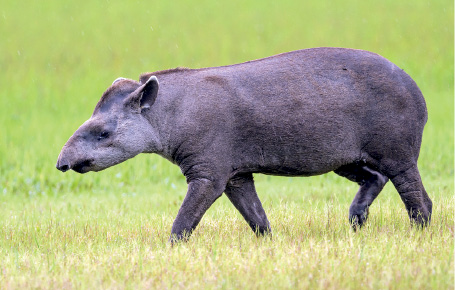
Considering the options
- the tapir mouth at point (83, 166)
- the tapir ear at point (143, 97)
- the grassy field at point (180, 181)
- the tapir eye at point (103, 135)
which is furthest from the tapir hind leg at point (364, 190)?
the tapir mouth at point (83, 166)

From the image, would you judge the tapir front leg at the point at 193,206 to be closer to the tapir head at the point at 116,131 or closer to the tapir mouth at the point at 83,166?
the tapir head at the point at 116,131

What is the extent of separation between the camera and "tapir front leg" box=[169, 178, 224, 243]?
22.9 feet

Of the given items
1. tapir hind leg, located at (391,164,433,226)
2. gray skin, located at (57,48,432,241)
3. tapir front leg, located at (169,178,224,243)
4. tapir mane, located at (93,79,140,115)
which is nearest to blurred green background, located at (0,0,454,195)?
tapir hind leg, located at (391,164,433,226)

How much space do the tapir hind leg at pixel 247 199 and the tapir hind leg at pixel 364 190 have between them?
1167 mm

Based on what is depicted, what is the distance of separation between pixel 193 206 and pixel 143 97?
118cm

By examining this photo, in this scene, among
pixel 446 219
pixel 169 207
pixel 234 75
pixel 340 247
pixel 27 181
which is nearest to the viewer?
pixel 340 247

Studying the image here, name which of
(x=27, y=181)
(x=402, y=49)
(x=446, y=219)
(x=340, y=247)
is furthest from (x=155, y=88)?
(x=402, y=49)

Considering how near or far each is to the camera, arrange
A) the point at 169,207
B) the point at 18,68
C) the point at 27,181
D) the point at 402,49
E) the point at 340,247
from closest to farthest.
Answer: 1. the point at 340,247
2. the point at 169,207
3. the point at 27,181
4. the point at 18,68
5. the point at 402,49

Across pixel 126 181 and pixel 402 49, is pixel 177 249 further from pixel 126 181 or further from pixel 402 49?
pixel 402 49

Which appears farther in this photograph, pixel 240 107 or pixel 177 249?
pixel 240 107

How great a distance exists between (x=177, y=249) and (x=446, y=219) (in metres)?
3.34

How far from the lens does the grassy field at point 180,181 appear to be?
232 inches

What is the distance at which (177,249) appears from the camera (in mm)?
6590

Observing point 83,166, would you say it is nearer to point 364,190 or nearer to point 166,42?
point 364,190
